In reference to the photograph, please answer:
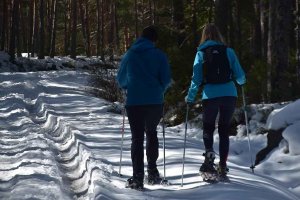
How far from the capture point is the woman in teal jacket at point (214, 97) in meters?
6.95

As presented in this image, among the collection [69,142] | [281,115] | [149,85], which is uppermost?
[149,85]

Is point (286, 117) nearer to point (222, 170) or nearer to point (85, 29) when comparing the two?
point (222, 170)

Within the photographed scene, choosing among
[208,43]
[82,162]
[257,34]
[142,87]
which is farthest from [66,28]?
[142,87]

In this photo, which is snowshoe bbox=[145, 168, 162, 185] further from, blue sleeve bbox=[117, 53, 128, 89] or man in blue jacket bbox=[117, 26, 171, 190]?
blue sleeve bbox=[117, 53, 128, 89]

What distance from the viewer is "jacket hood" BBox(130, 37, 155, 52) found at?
22.7 ft

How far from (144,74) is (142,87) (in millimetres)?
182

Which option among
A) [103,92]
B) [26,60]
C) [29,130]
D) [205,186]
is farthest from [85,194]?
[26,60]

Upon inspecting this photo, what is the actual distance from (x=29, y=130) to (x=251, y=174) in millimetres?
6804

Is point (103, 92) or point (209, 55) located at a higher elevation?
point (209, 55)

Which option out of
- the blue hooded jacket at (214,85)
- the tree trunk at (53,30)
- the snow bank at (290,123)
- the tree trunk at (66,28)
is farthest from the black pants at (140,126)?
the tree trunk at (66,28)

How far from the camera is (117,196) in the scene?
6469 millimetres

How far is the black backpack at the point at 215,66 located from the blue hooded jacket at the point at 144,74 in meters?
0.53

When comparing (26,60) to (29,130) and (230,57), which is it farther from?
(230,57)

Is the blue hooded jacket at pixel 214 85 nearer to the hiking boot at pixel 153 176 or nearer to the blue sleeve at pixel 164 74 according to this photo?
the blue sleeve at pixel 164 74
